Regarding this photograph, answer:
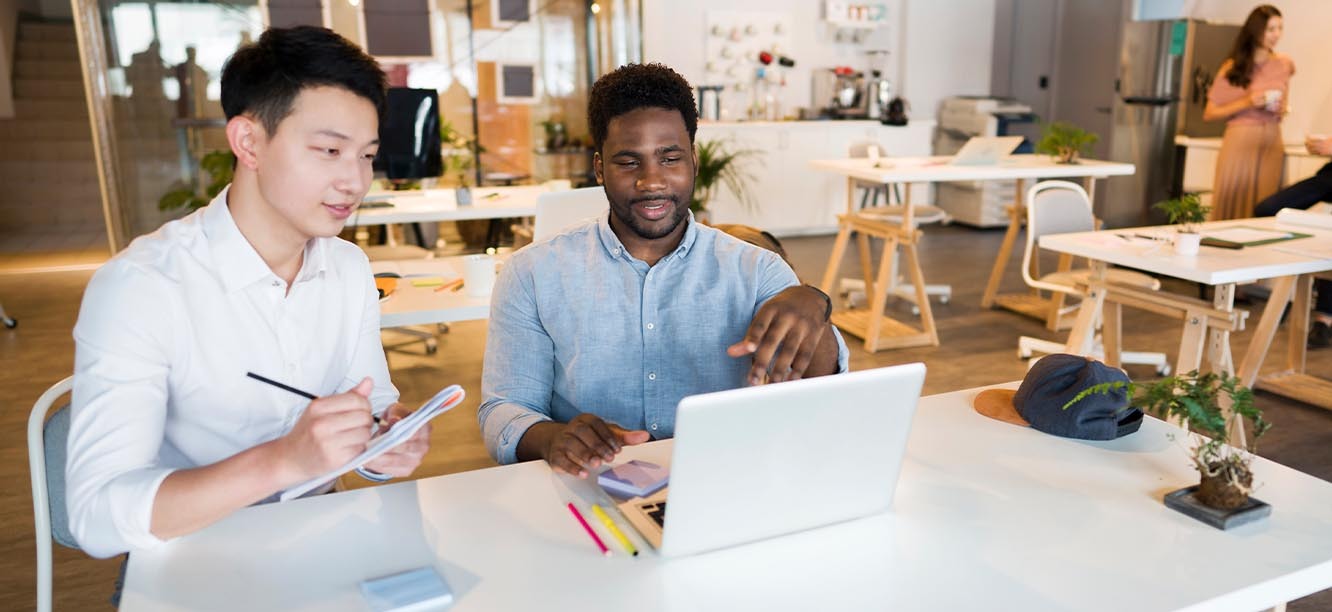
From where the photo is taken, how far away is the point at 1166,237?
3.51m

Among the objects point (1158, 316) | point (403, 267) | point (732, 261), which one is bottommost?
point (1158, 316)

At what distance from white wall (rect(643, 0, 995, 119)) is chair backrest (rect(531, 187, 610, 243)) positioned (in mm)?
4795

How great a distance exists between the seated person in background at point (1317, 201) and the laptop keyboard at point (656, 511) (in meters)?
4.60

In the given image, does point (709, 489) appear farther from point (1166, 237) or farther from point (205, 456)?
point (1166, 237)

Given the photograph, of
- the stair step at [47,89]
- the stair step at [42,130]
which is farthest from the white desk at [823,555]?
the stair step at [47,89]

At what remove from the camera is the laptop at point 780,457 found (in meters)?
1.01

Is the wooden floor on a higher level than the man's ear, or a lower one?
lower

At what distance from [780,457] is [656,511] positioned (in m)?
0.22

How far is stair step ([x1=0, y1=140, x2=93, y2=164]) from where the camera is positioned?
851 centimetres

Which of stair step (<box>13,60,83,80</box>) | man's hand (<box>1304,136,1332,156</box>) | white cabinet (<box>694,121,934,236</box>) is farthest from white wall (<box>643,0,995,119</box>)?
stair step (<box>13,60,83,80</box>)

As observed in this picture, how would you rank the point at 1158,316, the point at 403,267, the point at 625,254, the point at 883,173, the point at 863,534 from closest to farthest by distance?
1. the point at 863,534
2. the point at 625,254
3. the point at 403,267
4. the point at 883,173
5. the point at 1158,316

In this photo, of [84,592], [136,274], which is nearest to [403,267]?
[84,592]

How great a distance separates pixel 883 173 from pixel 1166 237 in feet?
4.76

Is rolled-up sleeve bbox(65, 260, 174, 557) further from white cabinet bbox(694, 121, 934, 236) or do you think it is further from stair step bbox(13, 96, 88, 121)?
stair step bbox(13, 96, 88, 121)
